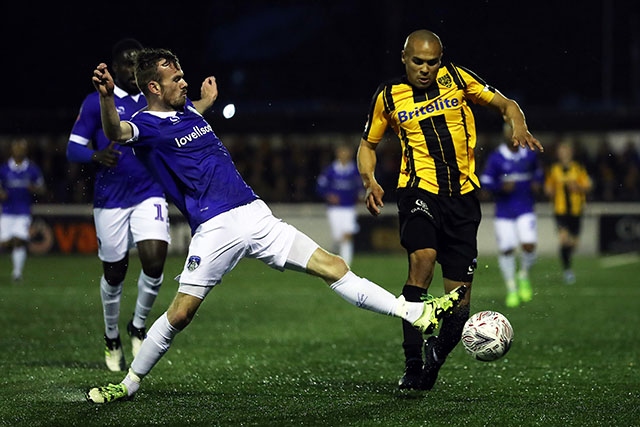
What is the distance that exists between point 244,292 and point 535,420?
10.3 metres

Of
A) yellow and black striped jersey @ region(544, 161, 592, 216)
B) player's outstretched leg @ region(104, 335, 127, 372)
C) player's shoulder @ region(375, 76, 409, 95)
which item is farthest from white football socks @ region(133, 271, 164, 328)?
yellow and black striped jersey @ region(544, 161, 592, 216)

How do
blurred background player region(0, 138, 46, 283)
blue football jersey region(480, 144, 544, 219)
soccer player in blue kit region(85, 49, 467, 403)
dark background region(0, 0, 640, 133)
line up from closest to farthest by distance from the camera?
soccer player in blue kit region(85, 49, 467, 403)
blue football jersey region(480, 144, 544, 219)
blurred background player region(0, 138, 46, 283)
dark background region(0, 0, 640, 133)

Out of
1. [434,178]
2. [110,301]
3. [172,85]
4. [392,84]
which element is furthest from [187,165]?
[110,301]

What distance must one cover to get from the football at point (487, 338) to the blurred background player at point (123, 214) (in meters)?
2.72

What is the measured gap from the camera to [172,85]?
6.66 metres

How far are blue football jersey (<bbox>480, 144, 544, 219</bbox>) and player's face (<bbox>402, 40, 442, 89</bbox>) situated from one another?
7681 millimetres

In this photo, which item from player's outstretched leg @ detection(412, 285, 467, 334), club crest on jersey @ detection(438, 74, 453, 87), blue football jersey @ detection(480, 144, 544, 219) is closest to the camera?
player's outstretched leg @ detection(412, 285, 467, 334)

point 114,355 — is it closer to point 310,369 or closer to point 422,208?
point 310,369

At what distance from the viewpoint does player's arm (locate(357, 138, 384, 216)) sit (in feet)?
23.2

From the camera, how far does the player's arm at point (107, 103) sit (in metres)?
6.24

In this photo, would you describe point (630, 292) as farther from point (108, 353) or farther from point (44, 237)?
point (44, 237)

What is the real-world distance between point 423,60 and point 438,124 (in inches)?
17.3

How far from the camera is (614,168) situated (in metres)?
27.2

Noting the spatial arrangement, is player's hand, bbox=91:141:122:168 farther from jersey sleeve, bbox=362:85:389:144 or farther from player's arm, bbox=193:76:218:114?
jersey sleeve, bbox=362:85:389:144
